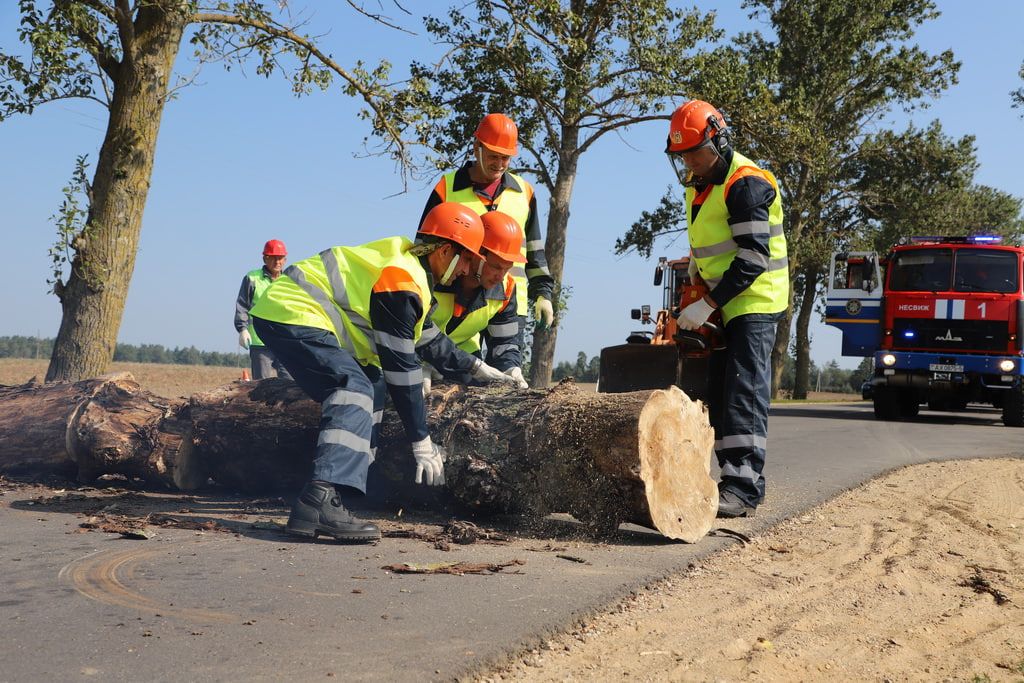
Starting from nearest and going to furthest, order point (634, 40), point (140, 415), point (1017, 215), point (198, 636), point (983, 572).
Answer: point (198, 636) < point (983, 572) < point (140, 415) < point (634, 40) < point (1017, 215)

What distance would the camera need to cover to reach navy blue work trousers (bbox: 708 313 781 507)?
593cm

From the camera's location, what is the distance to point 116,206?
9992 mm

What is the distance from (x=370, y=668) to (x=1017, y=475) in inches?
275

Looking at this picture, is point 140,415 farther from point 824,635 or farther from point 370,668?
point 824,635

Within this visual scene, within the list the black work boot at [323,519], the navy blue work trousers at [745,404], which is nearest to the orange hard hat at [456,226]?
the black work boot at [323,519]

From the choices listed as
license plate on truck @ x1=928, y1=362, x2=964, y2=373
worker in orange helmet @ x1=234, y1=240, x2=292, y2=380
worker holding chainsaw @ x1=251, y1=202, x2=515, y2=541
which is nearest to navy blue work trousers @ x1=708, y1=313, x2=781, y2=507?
worker holding chainsaw @ x1=251, y1=202, x2=515, y2=541

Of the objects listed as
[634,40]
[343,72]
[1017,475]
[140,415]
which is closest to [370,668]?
[140,415]

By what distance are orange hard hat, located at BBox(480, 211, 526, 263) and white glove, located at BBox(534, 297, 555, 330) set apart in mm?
1547

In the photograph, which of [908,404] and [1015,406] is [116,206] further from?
[908,404]

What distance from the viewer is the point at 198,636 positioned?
10.9 feet

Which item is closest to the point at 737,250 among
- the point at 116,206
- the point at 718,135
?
the point at 718,135

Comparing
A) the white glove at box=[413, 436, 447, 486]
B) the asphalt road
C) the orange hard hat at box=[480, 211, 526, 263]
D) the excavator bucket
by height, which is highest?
the orange hard hat at box=[480, 211, 526, 263]

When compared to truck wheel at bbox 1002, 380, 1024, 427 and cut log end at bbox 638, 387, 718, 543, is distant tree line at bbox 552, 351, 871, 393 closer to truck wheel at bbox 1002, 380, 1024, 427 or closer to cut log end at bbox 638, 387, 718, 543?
truck wheel at bbox 1002, 380, 1024, 427

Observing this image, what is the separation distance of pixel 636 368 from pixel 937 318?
304 inches
